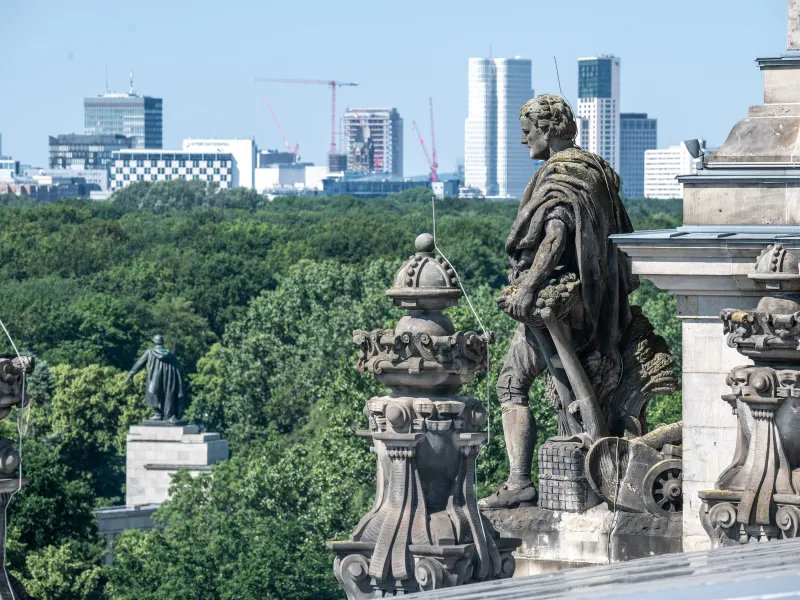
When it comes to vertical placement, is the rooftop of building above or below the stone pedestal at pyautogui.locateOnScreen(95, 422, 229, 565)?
above

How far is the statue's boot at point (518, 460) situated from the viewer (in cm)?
2556

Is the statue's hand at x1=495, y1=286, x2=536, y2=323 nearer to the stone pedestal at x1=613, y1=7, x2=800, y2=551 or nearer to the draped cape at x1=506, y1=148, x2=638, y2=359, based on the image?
the draped cape at x1=506, y1=148, x2=638, y2=359

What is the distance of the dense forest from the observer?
72.1 m

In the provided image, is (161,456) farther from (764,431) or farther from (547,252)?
(764,431)

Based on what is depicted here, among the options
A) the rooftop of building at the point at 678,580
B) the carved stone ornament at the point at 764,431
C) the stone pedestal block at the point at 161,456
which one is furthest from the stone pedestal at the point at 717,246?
the stone pedestal block at the point at 161,456

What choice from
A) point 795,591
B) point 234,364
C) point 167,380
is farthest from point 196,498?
point 795,591

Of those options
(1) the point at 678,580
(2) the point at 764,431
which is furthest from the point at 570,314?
(1) the point at 678,580

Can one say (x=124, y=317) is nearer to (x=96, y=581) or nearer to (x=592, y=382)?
(x=96, y=581)

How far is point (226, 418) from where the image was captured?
139000 mm

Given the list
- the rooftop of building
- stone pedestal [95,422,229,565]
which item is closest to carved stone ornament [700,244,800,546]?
the rooftop of building

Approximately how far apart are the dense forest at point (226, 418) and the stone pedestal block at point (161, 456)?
2.12 metres

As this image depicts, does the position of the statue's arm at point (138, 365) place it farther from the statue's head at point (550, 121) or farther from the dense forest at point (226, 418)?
the statue's head at point (550, 121)

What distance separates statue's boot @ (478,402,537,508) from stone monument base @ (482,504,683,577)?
0.17 meters

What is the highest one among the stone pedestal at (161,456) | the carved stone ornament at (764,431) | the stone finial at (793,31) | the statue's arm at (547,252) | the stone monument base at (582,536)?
the stone finial at (793,31)
